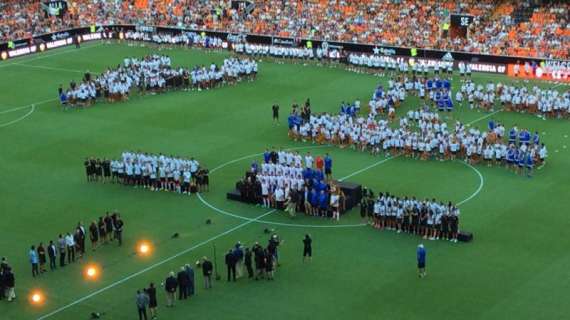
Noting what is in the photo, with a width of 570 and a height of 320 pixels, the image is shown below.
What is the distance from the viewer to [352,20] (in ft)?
251

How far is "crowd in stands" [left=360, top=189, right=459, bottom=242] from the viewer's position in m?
36.1

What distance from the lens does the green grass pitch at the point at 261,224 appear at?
31266mm

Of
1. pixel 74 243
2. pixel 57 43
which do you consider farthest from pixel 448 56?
pixel 74 243

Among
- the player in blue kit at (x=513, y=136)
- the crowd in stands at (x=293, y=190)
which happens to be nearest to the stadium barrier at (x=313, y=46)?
the player in blue kit at (x=513, y=136)

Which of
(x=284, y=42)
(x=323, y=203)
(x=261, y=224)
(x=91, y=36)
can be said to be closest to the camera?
(x=261, y=224)

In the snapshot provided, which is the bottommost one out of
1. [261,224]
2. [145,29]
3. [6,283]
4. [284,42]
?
[261,224]

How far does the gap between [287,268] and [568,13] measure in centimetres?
4288

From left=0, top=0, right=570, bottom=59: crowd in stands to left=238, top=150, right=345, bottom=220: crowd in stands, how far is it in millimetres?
30477

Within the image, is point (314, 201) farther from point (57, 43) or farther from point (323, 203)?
point (57, 43)

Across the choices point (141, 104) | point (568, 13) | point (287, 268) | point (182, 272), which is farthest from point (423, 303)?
point (568, 13)

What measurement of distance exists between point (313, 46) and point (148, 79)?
16478mm

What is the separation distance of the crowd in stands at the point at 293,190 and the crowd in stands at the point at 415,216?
1.62 m

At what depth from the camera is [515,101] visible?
5466 cm

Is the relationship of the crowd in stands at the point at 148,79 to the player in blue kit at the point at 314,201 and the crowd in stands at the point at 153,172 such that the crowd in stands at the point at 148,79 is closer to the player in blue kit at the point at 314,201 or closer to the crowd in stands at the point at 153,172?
the crowd in stands at the point at 153,172
